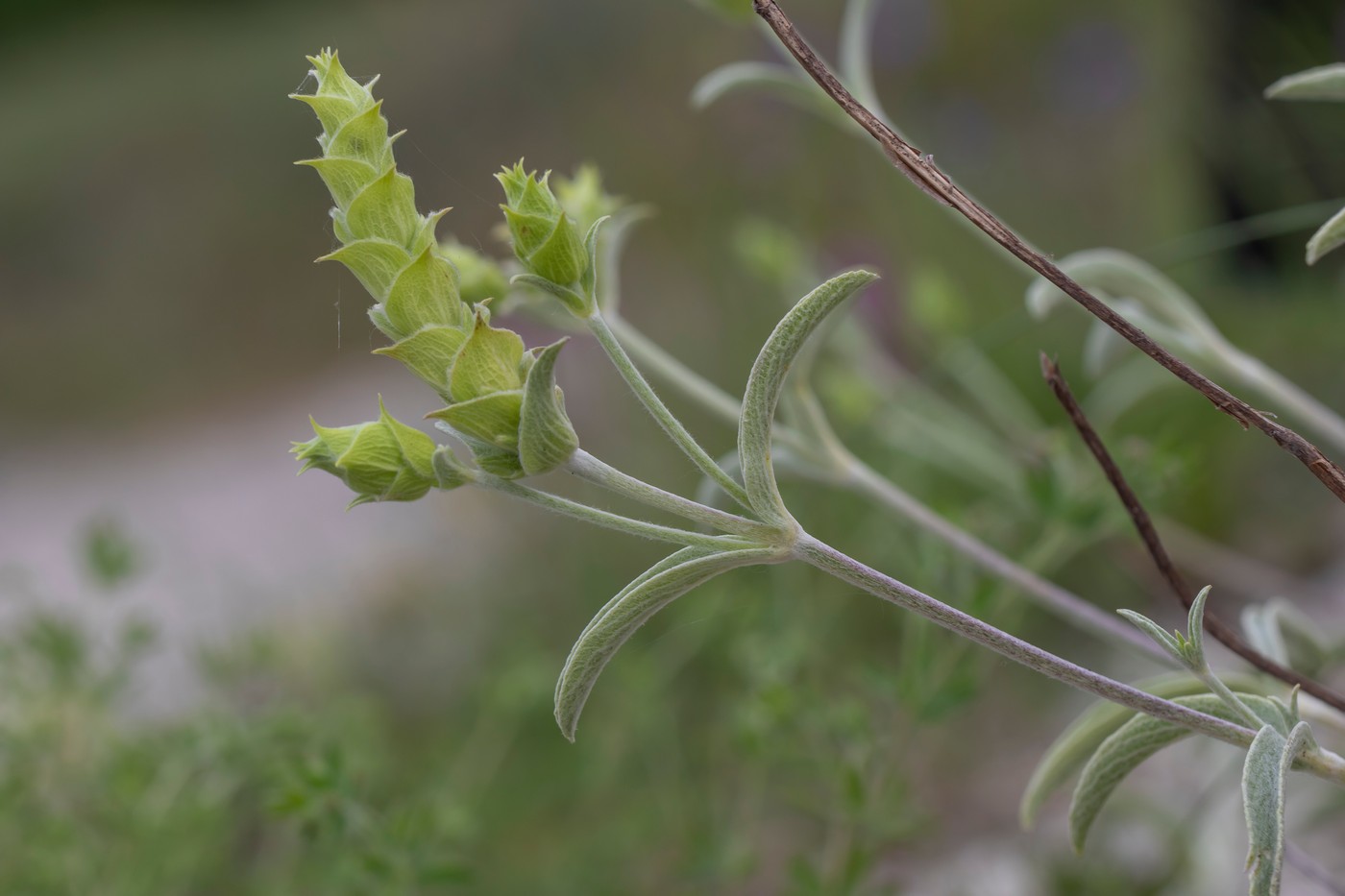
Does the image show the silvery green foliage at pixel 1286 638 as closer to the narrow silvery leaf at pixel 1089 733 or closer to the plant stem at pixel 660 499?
the narrow silvery leaf at pixel 1089 733

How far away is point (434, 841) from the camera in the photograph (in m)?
0.78

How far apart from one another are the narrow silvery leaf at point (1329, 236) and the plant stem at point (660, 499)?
0.72ft

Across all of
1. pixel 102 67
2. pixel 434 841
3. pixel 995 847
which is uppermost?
pixel 102 67

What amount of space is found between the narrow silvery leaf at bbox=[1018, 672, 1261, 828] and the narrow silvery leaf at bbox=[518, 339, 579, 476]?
249 mm

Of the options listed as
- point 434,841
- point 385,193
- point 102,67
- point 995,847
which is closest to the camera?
point 385,193

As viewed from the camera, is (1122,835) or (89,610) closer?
(1122,835)

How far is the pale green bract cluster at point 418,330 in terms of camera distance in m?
0.35

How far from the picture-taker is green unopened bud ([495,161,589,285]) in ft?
1.25

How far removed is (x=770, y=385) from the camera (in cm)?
37

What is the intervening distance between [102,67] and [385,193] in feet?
28.1

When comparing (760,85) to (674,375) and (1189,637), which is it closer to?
(674,375)

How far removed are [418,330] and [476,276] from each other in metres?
0.26

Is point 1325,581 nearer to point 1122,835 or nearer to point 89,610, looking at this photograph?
point 1122,835

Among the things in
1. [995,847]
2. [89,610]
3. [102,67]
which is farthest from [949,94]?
[102,67]
